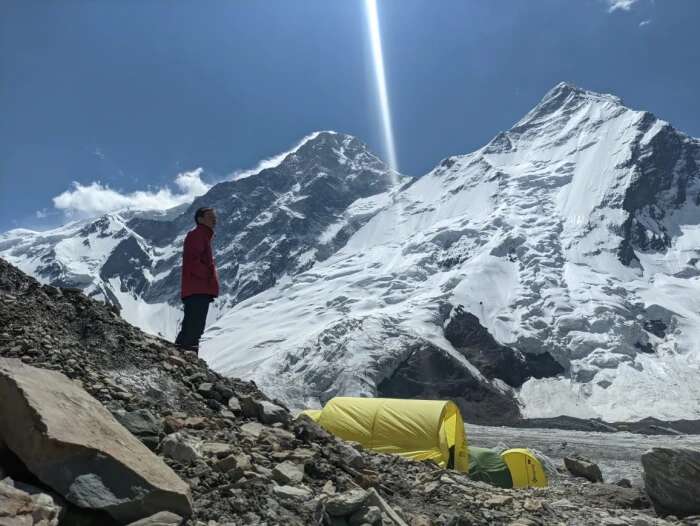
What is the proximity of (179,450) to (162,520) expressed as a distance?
1667mm

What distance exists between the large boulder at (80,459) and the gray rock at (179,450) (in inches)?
37.0

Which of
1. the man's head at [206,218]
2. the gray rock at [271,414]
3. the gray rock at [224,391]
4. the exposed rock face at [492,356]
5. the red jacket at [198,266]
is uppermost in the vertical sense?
the exposed rock face at [492,356]

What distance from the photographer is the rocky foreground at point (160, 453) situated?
4.91 metres

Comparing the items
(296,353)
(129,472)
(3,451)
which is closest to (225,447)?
(129,472)

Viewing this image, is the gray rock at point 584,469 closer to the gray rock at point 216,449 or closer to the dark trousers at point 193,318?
the dark trousers at point 193,318

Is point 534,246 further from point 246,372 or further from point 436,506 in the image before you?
point 436,506

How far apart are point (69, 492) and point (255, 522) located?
5.65 feet

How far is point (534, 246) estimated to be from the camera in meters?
198

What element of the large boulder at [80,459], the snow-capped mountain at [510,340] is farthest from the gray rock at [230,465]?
the snow-capped mountain at [510,340]

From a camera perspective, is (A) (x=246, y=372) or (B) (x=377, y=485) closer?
(B) (x=377, y=485)

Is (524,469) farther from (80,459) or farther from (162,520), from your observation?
(80,459)

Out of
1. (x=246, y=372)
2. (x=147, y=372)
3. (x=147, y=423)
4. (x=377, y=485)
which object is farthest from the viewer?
(x=246, y=372)

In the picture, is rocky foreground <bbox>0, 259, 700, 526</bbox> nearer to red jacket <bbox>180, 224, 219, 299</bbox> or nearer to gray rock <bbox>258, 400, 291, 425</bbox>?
gray rock <bbox>258, 400, 291, 425</bbox>

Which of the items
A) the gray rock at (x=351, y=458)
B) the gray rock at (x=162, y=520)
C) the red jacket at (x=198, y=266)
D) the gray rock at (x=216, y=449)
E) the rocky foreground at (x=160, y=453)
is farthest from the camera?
the red jacket at (x=198, y=266)
